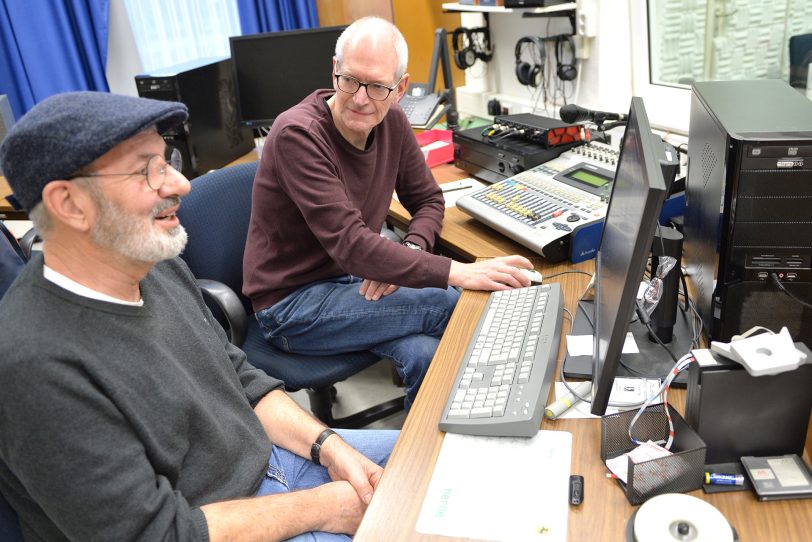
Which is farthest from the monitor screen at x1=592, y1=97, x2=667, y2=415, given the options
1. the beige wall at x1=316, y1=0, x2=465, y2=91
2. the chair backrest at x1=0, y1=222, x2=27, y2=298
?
the beige wall at x1=316, y1=0, x2=465, y2=91

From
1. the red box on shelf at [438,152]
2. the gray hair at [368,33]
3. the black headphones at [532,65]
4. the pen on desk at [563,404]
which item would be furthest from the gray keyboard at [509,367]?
the black headphones at [532,65]

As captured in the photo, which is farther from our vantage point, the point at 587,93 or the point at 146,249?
the point at 587,93

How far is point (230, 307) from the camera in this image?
5.77 feet

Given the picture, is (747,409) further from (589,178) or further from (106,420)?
(589,178)

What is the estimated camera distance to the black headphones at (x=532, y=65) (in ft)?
8.74

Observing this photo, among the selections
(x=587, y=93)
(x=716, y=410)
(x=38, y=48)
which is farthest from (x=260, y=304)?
(x=38, y=48)

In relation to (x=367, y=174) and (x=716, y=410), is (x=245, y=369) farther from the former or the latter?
(x=716, y=410)

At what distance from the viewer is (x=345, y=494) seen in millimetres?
1235

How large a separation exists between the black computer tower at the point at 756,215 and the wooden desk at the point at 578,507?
203mm

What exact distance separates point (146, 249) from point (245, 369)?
0.46m

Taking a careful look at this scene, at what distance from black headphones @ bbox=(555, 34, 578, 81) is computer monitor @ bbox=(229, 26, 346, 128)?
0.92m

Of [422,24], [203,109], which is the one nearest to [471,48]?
[422,24]

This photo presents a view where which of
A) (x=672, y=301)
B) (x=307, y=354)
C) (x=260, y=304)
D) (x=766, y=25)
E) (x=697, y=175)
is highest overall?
(x=766, y=25)

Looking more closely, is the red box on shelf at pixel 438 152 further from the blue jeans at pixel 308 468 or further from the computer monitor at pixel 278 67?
the blue jeans at pixel 308 468
